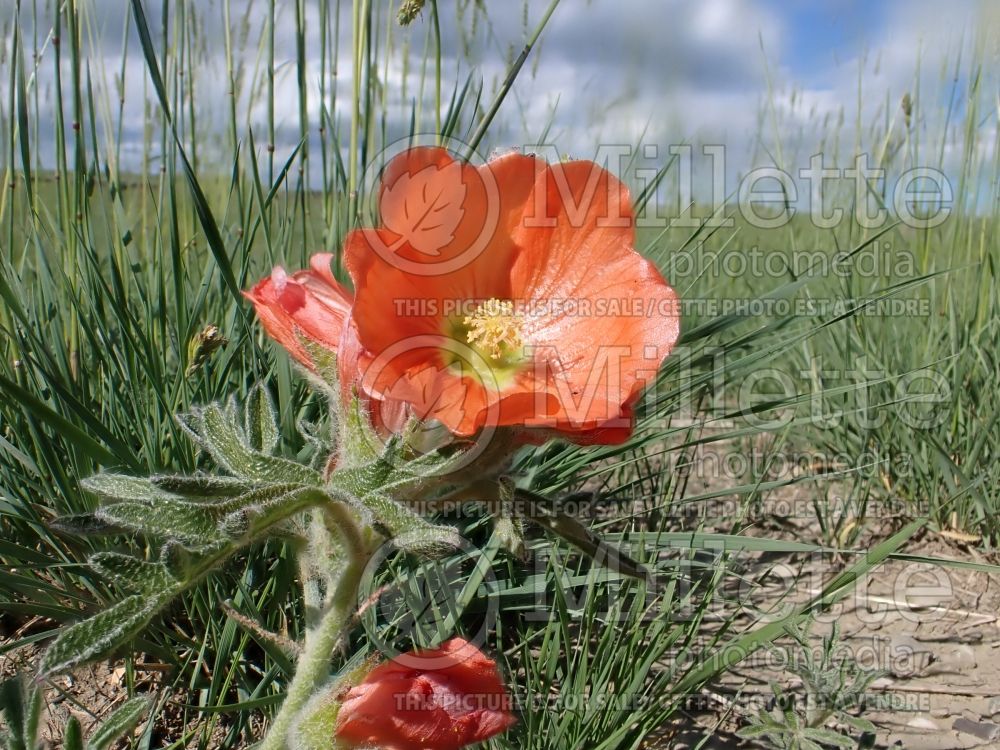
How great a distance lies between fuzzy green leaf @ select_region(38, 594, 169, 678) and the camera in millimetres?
452

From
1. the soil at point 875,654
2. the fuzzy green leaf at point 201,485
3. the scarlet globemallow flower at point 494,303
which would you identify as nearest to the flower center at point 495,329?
the scarlet globemallow flower at point 494,303

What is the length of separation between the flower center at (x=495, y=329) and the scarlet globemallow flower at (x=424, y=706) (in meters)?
0.25

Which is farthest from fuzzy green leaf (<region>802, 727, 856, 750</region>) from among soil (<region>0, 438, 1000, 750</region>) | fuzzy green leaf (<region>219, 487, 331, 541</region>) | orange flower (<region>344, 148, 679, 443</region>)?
fuzzy green leaf (<region>219, 487, 331, 541</region>)

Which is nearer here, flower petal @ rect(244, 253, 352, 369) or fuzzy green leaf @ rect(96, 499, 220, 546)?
fuzzy green leaf @ rect(96, 499, 220, 546)

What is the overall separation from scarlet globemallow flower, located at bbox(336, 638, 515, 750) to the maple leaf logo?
1.07ft

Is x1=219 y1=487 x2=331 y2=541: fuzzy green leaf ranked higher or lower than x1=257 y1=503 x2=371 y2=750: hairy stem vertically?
higher

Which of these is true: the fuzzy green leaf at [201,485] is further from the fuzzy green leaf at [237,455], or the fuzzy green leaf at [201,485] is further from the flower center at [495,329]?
the flower center at [495,329]

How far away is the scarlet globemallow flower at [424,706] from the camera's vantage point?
0.61 metres

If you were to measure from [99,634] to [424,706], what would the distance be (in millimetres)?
256

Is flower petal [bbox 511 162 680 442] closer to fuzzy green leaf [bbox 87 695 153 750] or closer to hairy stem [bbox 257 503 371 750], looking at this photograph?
hairy stem [bbox 257 503 371 750]

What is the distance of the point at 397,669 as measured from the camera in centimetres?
64

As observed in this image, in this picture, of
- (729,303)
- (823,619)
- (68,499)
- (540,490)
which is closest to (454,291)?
(540,490)

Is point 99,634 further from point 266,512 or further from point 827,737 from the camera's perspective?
point 827,737

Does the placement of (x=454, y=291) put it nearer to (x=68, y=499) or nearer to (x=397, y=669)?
(x=397, y=669)
